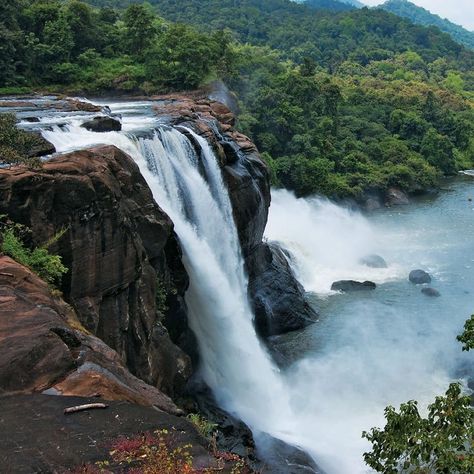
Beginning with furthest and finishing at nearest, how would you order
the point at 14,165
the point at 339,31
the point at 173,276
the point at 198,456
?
the point at 339,31 < the point at 173,276 < the point at 14,165 < the point at 198,456

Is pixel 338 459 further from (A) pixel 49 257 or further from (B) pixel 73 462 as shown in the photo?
(B) pixel 73 462

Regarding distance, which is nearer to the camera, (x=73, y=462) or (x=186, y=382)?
(x=73, y=462)

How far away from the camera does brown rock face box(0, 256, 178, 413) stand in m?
8.31

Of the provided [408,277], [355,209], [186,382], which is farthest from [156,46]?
[186,382]

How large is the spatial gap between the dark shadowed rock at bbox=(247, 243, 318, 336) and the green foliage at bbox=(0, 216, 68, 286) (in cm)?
1391

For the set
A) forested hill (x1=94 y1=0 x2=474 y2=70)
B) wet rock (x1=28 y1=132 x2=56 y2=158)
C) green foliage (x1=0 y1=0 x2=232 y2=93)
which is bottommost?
wet rock (x1=28 y1=132 x2=56 y2=158)

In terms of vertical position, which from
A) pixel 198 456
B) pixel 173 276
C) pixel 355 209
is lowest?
pixel 355 209

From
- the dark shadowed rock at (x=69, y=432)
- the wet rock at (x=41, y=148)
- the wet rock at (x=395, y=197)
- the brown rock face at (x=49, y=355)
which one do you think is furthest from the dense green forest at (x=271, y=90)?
the dark shadowed rock at (x=69, y=432)

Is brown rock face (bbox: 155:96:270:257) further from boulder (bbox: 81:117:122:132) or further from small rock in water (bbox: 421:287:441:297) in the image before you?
small rock in water (bbox: 421:287:441:297)

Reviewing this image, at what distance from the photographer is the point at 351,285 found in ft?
99.0

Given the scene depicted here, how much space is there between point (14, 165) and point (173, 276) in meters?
6.43

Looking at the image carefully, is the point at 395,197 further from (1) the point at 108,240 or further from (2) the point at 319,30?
(2) the point at 319,30

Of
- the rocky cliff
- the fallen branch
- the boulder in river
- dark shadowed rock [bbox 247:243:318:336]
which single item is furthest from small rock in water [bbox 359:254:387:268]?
the fallen branch

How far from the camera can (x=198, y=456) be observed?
7465mm
